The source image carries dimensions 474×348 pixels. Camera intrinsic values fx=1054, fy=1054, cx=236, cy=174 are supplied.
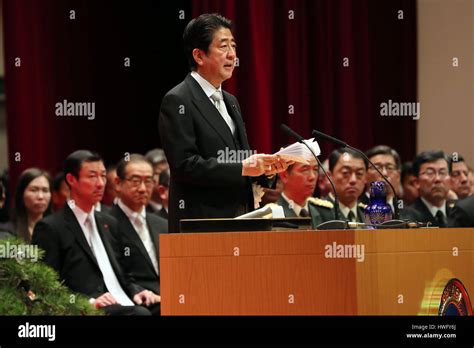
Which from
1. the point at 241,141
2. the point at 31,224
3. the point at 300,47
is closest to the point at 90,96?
the point at 300,47

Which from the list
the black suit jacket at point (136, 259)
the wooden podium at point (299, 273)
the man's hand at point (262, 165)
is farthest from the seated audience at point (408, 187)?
the wooden podium at point (299, 273)

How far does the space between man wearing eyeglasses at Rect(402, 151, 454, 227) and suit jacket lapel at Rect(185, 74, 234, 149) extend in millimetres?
2391

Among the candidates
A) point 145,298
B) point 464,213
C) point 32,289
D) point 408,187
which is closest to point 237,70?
point 408,187

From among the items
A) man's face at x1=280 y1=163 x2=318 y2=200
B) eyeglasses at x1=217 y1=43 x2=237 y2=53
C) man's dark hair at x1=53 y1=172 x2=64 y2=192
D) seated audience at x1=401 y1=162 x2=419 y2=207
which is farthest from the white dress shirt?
seated audience at x1=401 y1=162 x2=419 y2=207

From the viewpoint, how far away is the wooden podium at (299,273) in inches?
111

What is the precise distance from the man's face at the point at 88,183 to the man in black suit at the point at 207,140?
4.23 feet

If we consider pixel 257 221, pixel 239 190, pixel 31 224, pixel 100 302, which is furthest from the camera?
pixel 31 224

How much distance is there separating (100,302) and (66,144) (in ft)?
7.96

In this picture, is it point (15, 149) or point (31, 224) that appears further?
point (15, 149)

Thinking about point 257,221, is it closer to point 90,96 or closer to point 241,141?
point 241,141

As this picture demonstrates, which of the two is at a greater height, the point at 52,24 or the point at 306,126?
the point at 52,24

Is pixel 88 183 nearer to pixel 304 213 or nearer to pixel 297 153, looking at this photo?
pixel 304 213

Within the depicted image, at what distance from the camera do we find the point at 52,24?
262 inches

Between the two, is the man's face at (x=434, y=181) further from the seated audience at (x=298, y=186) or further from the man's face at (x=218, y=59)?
the man's face at (x=218, y=59)
